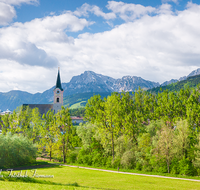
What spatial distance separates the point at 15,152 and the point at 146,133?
104ft

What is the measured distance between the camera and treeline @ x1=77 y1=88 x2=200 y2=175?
41.7m

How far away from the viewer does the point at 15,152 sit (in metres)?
48.2

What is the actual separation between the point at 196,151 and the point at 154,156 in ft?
27.5

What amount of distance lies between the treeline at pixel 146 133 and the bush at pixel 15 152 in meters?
13.3

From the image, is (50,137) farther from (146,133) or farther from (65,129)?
(146,133)

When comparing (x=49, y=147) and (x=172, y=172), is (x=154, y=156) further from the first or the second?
(x=49, y=147)

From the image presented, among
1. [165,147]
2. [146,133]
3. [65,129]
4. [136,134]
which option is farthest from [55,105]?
[165,147]

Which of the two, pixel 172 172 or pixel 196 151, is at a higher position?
pixel 196 151

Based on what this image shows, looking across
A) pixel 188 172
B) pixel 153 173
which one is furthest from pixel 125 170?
pixel 188 172

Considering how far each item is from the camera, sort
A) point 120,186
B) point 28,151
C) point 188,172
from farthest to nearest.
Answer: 1. point 28,151
2. point 188,172
3. point 120,186

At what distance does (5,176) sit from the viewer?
22.9m

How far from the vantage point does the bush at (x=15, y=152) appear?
153 ft

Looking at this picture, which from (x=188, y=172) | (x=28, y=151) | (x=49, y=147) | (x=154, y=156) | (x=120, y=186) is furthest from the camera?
(x=49, y=147)

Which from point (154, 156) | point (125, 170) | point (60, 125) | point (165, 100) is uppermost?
point (165, 100)
